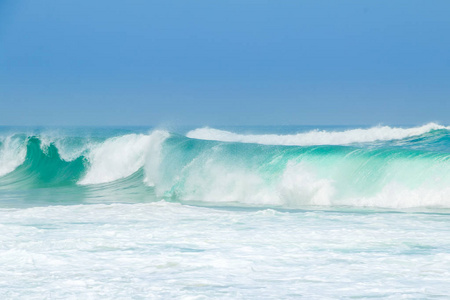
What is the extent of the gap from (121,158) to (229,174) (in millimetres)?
5945

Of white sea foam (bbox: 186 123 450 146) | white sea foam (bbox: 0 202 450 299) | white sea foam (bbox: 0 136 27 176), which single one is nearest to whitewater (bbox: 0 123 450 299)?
white sea foam (bbox: 0 202 450 299)

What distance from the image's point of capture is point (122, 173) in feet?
55.8

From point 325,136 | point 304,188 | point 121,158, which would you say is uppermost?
point 325,136

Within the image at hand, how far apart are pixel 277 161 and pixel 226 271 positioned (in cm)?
834

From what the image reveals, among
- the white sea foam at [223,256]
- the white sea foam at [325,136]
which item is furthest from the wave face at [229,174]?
the white sea foam at [325,136]

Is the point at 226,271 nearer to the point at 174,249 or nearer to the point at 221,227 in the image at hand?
the point at 174,249

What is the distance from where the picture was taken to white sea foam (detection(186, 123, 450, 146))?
29781mm

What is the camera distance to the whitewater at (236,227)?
455 centimetres

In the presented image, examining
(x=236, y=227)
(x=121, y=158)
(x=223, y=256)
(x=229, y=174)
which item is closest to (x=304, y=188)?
(x=229, y=174)

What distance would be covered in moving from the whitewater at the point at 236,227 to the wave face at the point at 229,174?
0.04 meters

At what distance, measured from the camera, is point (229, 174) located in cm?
1298

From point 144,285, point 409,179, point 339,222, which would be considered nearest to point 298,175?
point 409,179

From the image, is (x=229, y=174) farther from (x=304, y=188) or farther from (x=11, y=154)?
(x=11, y=154)

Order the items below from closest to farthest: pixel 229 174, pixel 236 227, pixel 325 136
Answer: pixel 236 227
pixel 229 174
pixel 325 136
